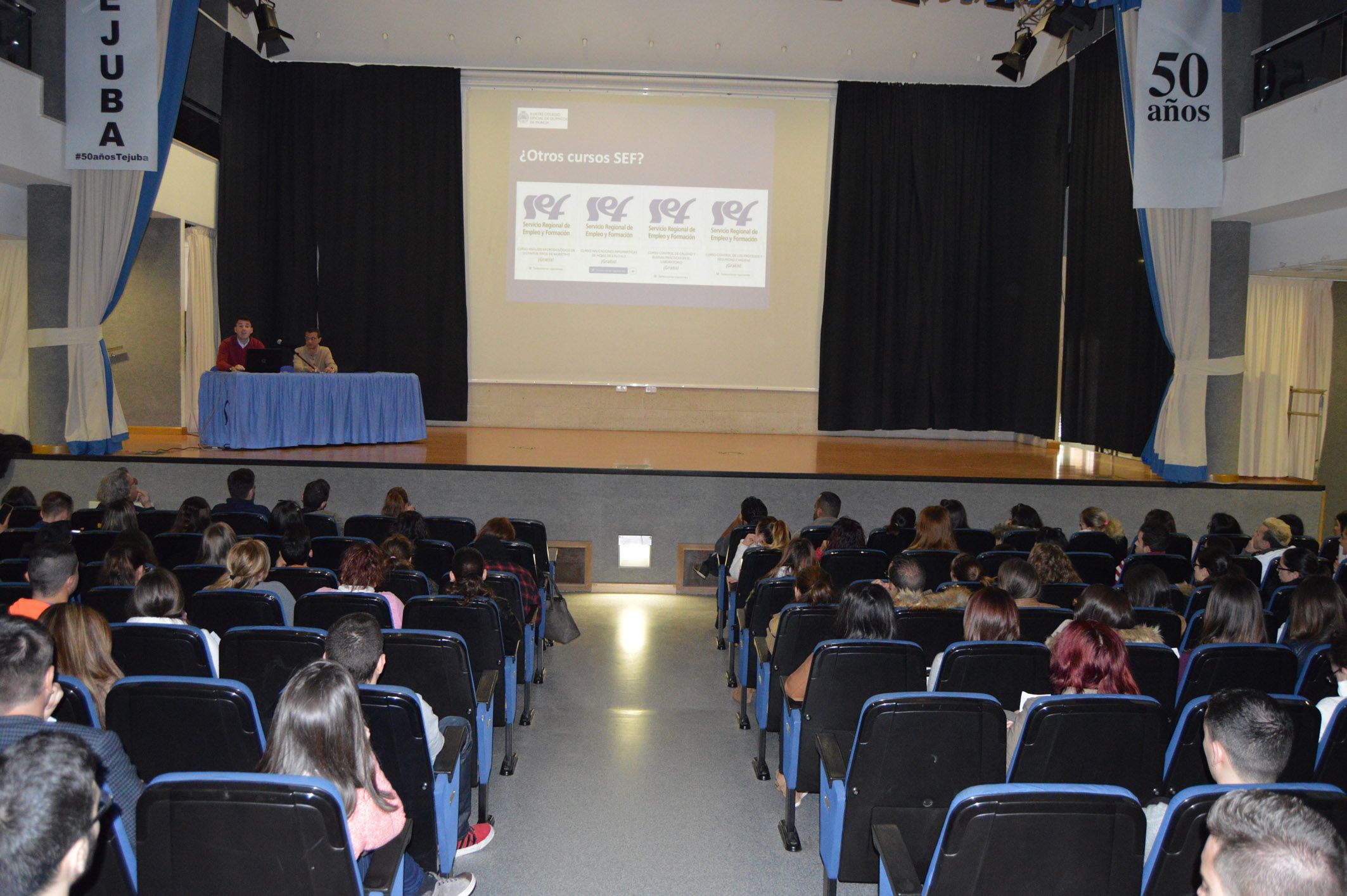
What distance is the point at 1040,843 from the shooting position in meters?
2.04

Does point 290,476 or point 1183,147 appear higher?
point 1183,147

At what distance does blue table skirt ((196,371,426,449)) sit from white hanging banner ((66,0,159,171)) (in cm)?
204

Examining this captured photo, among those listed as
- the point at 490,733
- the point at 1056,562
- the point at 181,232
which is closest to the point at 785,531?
the point at 1056,562

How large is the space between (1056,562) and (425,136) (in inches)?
416

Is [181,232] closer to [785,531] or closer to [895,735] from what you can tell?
[785,531]

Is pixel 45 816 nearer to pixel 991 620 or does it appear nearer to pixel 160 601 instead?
pixel 160 601

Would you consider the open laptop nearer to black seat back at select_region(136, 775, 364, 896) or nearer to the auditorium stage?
the auditorium stage

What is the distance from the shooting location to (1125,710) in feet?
8.52

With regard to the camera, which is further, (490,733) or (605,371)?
(605,371)

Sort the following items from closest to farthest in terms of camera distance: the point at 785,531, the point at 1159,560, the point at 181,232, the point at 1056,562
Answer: the point at 1056,562 < the point at 1159,560 < the point at 785,531 < the point at 181,232

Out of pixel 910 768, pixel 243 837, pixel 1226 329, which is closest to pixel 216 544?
pixel 243 837

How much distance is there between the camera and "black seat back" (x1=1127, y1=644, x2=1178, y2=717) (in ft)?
11.0

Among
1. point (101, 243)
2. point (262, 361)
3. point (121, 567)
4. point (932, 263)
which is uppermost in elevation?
point (932, 263)

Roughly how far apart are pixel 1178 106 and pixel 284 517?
799cm
